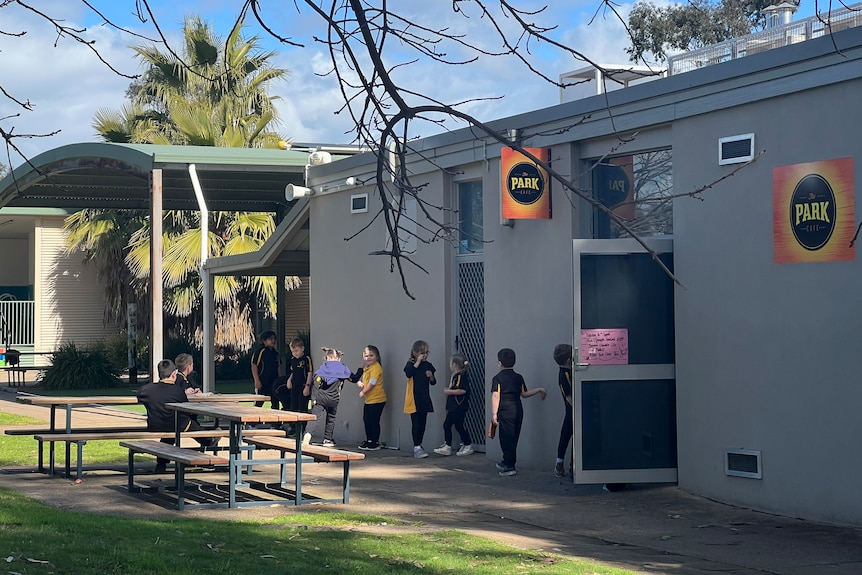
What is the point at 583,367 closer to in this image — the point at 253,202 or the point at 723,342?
the point at 723,342

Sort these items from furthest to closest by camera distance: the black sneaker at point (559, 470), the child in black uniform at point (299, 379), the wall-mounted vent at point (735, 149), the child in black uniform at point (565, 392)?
the child in black uniform at point (299, 379), the black sneaker at point (559, 470), the child in black uniform at point (565, 392), the wall-mounted vent at point (735, 149)

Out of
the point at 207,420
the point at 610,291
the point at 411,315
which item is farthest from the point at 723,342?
the point at 207,420

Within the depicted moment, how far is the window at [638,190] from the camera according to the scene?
12.5 meters

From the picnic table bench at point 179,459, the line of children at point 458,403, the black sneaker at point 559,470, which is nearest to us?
the picnic table bench at point 179,459

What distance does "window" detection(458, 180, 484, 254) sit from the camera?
1546cm

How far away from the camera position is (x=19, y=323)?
3869 centimetres

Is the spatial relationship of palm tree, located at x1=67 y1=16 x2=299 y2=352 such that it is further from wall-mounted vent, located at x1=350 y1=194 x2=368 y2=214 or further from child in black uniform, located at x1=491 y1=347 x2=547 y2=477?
child in black uniform, located at x1=491 y1=347 x2=547 y2=477

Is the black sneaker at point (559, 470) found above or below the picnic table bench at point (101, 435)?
below

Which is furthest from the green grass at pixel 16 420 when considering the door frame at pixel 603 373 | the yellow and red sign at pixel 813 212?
the yellow and red sign at pixel 813 212

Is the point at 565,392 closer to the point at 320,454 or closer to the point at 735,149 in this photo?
the point at 320,454

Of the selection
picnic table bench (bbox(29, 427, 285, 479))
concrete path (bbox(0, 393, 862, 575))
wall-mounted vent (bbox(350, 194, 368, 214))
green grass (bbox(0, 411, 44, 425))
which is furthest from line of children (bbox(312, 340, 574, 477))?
green grass (bbox(0, 411, 44, 425))

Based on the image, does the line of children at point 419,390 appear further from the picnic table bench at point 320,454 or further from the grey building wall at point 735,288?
the picnic table bench at point 320,454

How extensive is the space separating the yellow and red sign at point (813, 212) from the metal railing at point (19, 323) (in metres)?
32.3

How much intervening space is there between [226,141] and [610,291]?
20.1m
